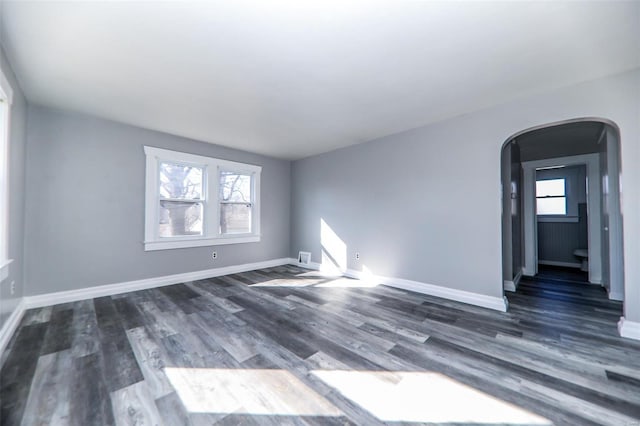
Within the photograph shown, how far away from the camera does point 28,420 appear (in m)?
1.31

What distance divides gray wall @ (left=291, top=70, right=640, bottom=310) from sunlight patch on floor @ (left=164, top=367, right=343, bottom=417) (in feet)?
8.40

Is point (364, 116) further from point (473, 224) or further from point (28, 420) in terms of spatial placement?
point (28, 420)

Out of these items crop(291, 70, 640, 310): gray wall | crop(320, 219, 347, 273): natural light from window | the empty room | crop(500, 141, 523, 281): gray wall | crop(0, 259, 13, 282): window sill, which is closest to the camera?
the empty room

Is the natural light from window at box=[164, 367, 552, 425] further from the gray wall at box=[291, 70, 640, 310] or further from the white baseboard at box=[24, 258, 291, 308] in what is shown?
the white baseboard at box=[24, 258, 291, 308]

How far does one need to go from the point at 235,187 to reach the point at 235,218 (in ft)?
2.03

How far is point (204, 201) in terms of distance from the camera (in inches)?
171

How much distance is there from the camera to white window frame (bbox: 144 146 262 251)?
3.71 meters

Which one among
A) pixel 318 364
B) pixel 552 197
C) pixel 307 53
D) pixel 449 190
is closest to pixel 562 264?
pixel 552 197

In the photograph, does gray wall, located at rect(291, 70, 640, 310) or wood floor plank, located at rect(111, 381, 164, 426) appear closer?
wood floor plank, located at rect(111, 381, 164, 426)

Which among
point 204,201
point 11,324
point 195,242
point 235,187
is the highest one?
point 235,187

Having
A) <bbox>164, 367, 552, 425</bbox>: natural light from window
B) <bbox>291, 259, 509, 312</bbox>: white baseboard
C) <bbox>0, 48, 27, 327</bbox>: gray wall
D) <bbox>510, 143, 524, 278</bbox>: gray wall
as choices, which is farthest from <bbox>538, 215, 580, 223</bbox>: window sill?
<bbox>0, 48, 27, 327</bbox>: gray wall

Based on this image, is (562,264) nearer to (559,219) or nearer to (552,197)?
(559,219)

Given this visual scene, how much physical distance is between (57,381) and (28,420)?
357 millimetres

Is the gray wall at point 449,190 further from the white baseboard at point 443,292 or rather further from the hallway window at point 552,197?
the hallway window at point 552,197
